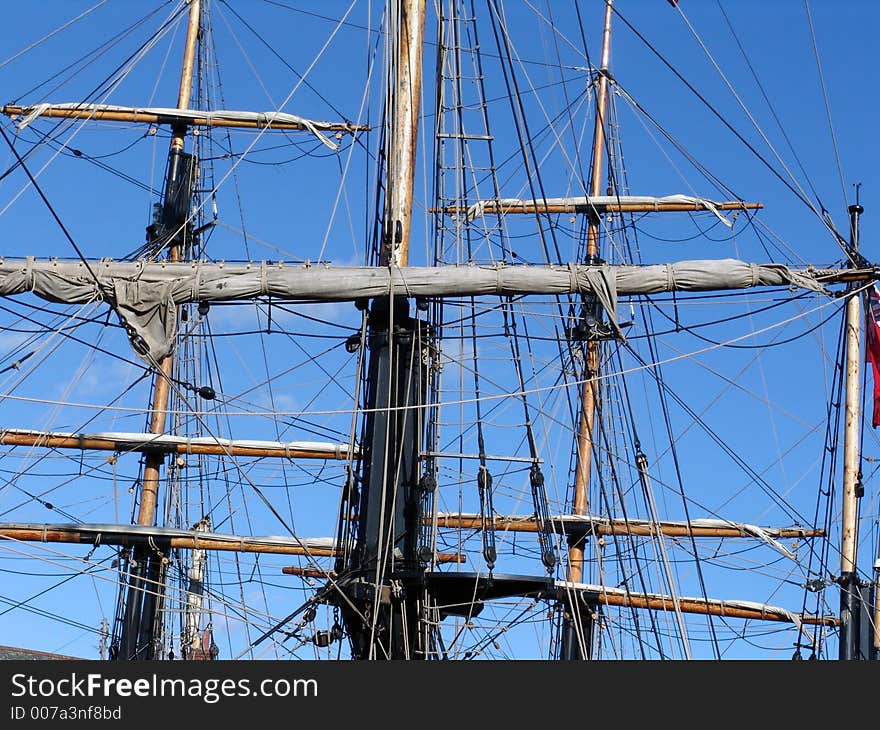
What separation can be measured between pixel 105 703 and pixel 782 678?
5.80 metres

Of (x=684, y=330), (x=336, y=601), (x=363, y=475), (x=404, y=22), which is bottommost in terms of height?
(x=336, y=601)

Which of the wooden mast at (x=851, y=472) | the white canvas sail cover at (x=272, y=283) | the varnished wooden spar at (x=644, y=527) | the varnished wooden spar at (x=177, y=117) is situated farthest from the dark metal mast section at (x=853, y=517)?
the varnished wooden spar at (x=177, y=117)

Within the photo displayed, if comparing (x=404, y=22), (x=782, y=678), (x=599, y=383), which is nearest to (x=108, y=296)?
(x=404, y=22)

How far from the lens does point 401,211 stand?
21547 millimetres

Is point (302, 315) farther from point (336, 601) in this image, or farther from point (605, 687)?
point (605, 687)

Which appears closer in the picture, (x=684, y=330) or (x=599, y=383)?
(x=684, y=330)

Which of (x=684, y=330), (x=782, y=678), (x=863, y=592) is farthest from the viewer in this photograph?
(x=863, y=592)

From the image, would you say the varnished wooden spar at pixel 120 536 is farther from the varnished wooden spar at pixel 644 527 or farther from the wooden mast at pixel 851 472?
the wooden mast at pixel 851 472

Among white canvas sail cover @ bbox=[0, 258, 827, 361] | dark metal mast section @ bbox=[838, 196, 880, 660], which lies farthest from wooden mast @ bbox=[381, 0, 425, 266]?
dark metal mast section @ bbox=[838, 196, 880, 660]

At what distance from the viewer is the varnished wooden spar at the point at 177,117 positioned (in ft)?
106

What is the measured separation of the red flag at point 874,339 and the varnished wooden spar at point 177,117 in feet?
36.1

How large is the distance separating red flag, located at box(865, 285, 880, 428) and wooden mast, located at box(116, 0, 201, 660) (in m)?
13.3

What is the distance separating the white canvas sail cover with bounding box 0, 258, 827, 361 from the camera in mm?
20797

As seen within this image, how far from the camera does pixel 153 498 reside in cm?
3531
